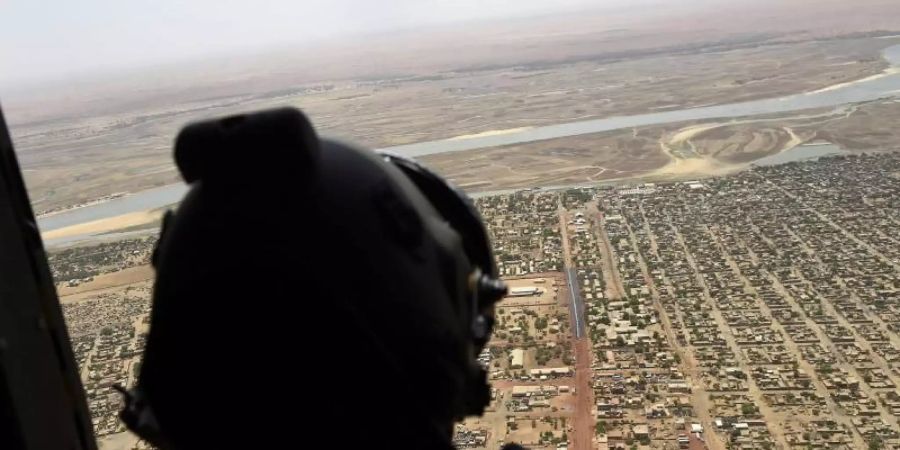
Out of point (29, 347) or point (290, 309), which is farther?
point (29, 347)

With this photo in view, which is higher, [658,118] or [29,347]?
[29,347]

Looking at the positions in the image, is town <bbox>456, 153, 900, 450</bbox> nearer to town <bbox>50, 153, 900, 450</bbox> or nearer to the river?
town <bbox>50, 153, 900, 450</bbox>

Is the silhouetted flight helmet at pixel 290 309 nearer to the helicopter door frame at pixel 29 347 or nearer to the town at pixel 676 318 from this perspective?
the helicopter door frame at pixel 29 347

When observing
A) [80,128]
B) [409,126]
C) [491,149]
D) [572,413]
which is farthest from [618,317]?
[80,128]

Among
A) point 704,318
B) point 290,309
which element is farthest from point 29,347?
point 704,318

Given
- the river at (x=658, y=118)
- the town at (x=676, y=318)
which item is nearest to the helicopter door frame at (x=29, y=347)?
the town at (x=676, y=318)

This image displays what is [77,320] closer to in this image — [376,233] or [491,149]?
[376,233]

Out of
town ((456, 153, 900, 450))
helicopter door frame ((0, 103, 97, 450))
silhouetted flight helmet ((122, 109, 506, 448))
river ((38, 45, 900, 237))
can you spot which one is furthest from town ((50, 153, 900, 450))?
silhouetted flight helmet ((122, 109, 506, 448))

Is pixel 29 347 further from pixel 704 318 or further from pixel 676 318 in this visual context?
pixel 704 318

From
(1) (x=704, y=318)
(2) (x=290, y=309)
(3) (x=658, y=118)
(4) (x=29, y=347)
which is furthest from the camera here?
(3) (x=658, y=118)
